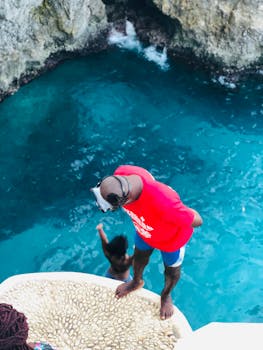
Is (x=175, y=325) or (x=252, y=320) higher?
(x=175, y=325)

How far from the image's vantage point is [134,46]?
44.7ft

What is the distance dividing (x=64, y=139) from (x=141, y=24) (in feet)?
15.9

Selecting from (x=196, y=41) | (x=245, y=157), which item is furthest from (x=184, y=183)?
(x=196, y=41)

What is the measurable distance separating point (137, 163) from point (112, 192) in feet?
19.4

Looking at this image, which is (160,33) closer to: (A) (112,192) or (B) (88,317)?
(B) (88,317)

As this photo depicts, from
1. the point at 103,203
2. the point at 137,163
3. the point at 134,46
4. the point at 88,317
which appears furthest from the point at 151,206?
the point at 134,46

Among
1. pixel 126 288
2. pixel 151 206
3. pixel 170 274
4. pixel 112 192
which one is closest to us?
pixel 112 192

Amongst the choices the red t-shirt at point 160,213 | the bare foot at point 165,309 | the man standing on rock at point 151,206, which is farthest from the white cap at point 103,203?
the bare foot at point 165,309

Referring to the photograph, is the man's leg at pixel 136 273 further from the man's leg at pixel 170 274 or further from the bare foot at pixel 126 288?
the man's leg at pixel 170 274

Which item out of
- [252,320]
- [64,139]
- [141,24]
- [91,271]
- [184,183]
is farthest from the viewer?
[141,24]

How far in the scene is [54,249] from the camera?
9000mm

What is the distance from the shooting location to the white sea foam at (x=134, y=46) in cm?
1321

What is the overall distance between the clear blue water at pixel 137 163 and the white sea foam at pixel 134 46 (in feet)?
0.95

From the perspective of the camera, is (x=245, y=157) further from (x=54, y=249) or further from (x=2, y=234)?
(x=2, y=234)
